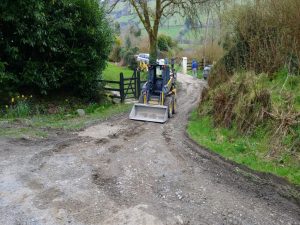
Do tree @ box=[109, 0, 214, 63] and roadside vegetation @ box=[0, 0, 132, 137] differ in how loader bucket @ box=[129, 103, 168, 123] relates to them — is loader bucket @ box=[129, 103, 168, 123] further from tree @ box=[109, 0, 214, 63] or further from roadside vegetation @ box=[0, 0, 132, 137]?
tree @ box=[109, 0, 214, 63]

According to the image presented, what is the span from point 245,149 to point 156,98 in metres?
6.00

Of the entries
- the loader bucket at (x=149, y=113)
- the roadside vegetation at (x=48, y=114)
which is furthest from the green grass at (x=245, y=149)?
the roadside vegetation at (x=48, y=114)

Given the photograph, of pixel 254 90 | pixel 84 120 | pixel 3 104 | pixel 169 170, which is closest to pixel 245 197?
pixel 169 170

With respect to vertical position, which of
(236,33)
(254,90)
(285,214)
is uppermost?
(236,33)

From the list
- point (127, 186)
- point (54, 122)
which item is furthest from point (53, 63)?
point (127, 186)

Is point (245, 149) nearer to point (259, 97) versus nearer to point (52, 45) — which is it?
point (259, 97)

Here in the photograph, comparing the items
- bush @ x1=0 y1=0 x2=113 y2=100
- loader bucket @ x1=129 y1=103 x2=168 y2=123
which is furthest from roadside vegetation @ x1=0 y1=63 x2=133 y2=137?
loader bucket @ x1=129 y1=103 x2=168 y2=123

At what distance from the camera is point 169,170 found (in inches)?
320

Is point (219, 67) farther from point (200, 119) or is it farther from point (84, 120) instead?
point (84, 120)

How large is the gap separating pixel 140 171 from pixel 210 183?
5.17 ft

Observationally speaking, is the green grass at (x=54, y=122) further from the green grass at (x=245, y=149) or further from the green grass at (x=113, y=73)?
the green grass at (x=113, y=73)

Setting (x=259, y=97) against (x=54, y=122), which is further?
(x=54, y=122)

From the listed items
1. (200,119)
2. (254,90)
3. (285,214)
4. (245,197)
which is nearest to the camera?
(285,214)

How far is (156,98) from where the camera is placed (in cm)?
1462
